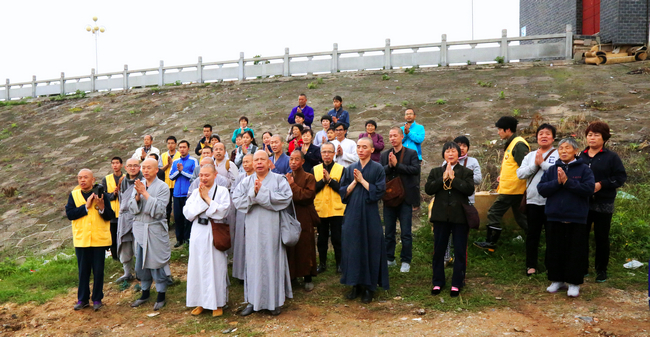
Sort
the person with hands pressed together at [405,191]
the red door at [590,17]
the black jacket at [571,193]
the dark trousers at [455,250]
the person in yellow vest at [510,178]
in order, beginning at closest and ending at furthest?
1. the black jacket at [571,193]
2. the dark trousers at [455,250]
3. the person in yellow vest at [510,178]
4. the person with hands pressed together at [405,191]
5. the red door at [590,17]

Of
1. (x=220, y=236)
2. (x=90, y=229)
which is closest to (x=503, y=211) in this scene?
(x=220, y=236)

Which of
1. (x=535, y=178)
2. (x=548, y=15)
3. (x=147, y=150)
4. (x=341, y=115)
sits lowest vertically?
(x=535, y=178)

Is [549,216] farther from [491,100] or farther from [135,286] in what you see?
[491,100]

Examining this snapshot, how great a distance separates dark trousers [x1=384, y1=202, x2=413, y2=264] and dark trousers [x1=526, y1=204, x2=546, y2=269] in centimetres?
146

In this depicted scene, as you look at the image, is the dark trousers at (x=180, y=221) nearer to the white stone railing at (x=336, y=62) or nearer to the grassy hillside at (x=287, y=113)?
the grassy hillside at (x=287, y=113)

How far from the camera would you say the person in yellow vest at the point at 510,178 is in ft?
20.8

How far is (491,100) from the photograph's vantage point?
14.5m

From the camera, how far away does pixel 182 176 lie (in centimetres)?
823

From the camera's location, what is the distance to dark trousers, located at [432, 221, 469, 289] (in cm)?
554

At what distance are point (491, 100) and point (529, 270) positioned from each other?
946 centimetres

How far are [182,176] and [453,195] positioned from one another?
472 cm

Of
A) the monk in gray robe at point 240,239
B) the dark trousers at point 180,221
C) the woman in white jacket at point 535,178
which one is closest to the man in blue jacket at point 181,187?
the dark trousers at point 180,221

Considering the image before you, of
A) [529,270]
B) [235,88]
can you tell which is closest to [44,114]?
[235,88]

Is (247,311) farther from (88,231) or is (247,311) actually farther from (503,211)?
(503,211)
